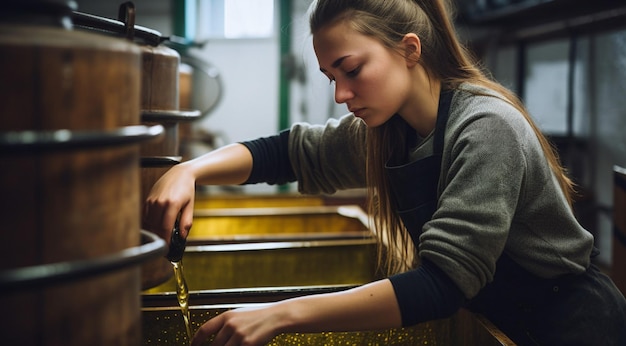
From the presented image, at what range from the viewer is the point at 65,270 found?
572 millimetres

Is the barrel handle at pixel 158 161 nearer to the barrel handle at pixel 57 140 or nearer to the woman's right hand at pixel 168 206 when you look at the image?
the woman's right hand at pixel 168 206

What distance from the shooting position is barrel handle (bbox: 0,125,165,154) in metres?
0.53

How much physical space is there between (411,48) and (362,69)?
14 centimetres

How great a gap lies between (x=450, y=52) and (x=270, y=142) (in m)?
0.55

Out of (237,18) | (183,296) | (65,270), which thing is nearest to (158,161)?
(183,296)

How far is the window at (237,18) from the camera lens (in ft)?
18.8

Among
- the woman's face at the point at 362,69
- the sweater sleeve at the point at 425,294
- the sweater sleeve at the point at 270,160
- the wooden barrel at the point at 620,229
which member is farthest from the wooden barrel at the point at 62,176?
the wooden barrel at the point at 620,229

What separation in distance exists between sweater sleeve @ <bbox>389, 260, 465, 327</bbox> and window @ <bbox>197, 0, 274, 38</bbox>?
16.0 feet

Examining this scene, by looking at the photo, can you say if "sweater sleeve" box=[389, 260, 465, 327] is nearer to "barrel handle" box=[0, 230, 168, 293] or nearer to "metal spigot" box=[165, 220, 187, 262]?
"metal spigot" box=[165, 220, 187, 262]

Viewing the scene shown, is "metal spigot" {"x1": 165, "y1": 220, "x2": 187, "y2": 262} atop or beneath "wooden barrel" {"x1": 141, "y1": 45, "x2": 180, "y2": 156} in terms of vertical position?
beneath

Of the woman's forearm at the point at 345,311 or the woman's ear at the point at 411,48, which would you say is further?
the woman's ear at the point at 411,48

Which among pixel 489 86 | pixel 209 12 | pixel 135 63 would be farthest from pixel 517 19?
pixel 135 63

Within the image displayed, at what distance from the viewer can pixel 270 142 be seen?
1.79 metres

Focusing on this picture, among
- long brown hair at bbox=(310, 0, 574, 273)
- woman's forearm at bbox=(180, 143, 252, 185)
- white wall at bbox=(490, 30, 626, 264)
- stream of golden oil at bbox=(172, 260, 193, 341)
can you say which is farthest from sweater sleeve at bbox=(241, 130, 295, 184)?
white wall at bbox=(490, 30, 626, 264)
